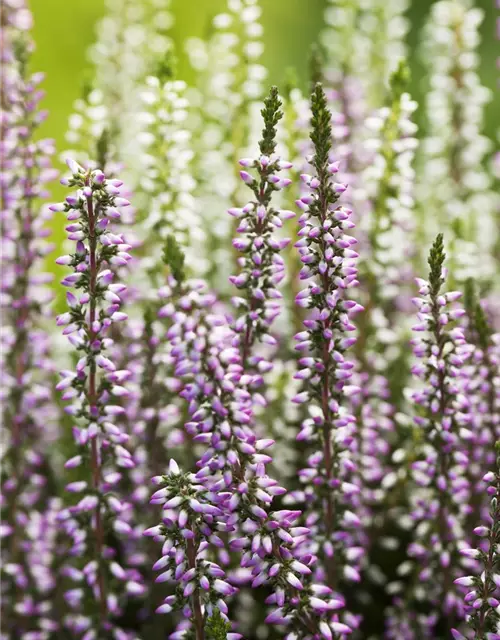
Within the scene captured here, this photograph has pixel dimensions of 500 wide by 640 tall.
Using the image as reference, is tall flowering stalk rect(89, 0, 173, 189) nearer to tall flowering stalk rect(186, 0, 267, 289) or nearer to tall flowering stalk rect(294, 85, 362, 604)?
tall flowering stalk rect(186, 0, 267, 289)

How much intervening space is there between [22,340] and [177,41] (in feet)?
13.0

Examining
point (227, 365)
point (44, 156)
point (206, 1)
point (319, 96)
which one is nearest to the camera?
point (227, 365)

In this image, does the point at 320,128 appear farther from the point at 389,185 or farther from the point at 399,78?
the point at 389,185

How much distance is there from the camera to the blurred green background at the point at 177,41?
5.53 meters

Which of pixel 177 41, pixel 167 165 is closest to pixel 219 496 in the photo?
pixel 167 165

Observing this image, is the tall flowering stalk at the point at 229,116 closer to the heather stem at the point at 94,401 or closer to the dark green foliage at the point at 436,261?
the heather stem at the point at 94,401

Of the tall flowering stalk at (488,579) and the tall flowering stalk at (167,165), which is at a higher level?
the tall flowering stalk at (167,165)

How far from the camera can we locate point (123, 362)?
7.82ft

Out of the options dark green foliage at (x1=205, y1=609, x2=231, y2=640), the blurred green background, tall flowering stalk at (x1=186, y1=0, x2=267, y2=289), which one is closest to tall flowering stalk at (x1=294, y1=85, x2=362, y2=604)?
dark green foliage at (x1=205, y1=609, x2=231, y2=640)

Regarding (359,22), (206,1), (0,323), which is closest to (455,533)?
(0,323)

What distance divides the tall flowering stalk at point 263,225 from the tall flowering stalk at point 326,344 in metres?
0.07

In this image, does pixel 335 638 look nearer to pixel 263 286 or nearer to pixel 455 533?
pixel 455 533

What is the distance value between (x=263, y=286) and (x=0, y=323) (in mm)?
1075

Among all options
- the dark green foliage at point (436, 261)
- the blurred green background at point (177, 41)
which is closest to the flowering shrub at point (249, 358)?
the dark green foliage at point (436, 261)
